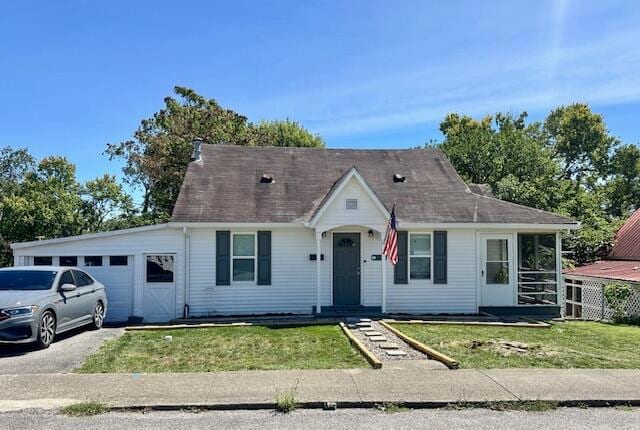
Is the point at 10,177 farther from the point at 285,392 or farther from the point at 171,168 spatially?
the point at 285,392

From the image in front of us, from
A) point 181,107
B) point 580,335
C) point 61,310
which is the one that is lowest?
point 580,335

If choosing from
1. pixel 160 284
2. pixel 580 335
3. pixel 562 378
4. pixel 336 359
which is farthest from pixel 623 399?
pixel 160 284

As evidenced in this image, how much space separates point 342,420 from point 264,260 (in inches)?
380

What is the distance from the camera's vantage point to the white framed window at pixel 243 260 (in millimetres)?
Result: 15430

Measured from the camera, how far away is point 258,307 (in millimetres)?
15391

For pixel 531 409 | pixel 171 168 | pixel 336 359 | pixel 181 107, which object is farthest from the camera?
A: pixel 181 107

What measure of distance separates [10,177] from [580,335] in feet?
150

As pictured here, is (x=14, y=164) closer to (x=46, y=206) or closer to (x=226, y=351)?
(x=46, y=206)

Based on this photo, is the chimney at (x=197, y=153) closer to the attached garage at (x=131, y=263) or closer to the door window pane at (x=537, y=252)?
the attached garage at (x=131, y=263)

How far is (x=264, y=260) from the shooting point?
1545 cm

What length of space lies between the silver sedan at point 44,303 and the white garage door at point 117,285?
6.21ft

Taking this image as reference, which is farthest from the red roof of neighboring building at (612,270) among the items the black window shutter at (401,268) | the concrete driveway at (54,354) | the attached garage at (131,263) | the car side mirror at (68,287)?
the car side mirror at (68,287)

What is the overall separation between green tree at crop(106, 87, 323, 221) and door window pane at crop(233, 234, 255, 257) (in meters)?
14.7

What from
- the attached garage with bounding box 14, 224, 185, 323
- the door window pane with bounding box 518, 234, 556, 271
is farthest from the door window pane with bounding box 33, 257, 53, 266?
the door window pane with bounding box 518, 234, 556, 271
